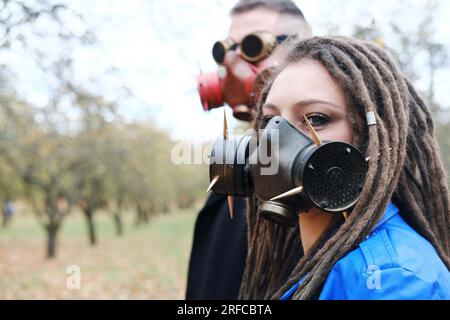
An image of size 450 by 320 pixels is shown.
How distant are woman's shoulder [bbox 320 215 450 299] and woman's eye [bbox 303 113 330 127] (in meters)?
0.38

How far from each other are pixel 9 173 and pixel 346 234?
16893 mm

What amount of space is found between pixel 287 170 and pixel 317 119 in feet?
0.64

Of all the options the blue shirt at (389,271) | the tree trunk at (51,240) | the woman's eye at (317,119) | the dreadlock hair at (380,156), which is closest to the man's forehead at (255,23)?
the dreadlock hair at (380,156)

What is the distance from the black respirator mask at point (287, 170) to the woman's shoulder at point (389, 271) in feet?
0.51

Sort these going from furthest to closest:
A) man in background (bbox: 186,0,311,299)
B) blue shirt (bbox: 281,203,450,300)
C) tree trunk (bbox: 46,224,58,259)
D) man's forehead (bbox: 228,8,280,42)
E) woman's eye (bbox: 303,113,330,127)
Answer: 1. tree trunk (bbox: 46,224,58,259)
2. man's forehead (bbox: 228,8,280,42)
3. man in background (bbox: 186,0,311,299)
4. woman's eye (bbox: 303,113,330,127)
5. blue shirt (bbox: 281,203,450,300)

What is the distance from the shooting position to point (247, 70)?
254 centimetres

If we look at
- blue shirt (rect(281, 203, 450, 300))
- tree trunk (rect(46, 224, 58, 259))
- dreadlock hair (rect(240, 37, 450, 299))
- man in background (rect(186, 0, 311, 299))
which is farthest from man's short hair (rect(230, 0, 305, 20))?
tree trunk (rect(46, 224, 58, 259))

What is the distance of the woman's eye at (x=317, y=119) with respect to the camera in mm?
1413

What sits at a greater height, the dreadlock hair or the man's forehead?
the man's forehead

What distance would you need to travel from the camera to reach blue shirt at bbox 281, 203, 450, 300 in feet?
3.43

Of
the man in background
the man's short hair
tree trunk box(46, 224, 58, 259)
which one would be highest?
the man's short hair

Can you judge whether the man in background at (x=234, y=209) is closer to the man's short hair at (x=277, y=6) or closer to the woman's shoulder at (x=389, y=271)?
the man's short hair at (x=277, y=6)

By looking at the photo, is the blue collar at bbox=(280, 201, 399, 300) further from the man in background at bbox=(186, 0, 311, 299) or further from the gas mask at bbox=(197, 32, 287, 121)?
the gas mask at bbox=(197, 32, 287, 121)

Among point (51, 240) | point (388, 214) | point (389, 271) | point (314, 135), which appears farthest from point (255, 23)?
point (51, 240)
